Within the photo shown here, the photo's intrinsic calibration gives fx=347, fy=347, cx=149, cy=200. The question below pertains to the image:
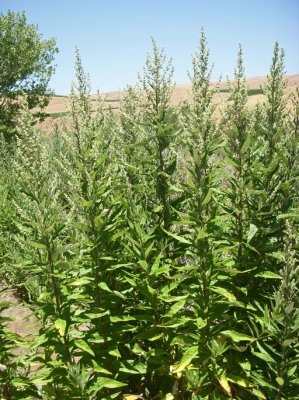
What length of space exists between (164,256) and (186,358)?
1295 millimetres

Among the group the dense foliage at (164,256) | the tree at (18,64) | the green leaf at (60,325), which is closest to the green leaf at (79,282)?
the dense foliage at (164,256)

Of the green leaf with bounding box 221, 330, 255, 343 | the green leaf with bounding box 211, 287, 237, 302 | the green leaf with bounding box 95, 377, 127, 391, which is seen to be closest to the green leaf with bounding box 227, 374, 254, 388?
the green leaf with bounding box 221, 330, 255, 343

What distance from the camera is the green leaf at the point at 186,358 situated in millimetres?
3829

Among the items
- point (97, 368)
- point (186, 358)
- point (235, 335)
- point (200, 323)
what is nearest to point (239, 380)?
point (235, 335)

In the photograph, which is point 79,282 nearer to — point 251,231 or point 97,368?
point 97,368

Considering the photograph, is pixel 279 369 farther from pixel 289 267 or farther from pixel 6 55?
pixel 6 55

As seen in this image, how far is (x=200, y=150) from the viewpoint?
151 inches

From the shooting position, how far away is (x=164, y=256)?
15.3 ft

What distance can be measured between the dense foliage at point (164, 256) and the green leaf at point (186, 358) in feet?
0.06

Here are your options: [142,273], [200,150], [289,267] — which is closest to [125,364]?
[142,273]

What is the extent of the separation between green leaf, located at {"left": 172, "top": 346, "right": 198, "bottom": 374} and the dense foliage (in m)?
0.02

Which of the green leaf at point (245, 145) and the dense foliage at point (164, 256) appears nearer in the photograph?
the dense foliage at point (164, 256)

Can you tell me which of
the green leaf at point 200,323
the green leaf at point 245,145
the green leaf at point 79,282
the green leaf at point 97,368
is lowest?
the green leaf at point 97,368

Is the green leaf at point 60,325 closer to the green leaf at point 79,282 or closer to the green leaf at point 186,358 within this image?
the green leaf at point 79,282
